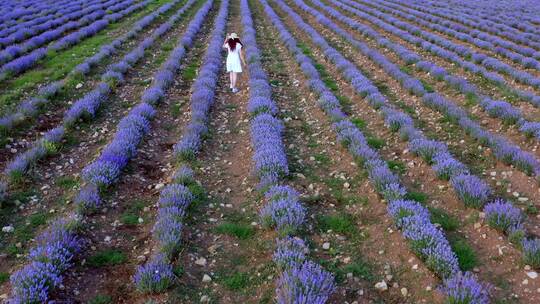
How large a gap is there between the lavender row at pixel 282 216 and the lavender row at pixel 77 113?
12.7ft

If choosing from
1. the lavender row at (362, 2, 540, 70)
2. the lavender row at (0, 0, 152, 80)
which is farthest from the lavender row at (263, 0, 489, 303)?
the lavender row at (0, 0, 152, 80)

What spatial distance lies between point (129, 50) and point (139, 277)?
14045mm

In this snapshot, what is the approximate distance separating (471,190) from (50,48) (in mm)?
15616

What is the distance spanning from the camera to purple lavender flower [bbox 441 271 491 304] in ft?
14.6

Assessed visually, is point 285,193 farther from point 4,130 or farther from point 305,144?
point 4,130

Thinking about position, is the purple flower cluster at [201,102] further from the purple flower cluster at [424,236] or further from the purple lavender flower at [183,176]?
the purple flower cluster at [424,236]

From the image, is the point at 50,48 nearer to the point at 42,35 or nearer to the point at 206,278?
the point at 42,35

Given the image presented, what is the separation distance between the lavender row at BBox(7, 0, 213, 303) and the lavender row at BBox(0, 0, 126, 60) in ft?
18.9

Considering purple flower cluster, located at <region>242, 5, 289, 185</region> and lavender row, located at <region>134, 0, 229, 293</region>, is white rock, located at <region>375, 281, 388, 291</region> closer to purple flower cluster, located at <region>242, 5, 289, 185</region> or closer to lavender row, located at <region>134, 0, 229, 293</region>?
lavender row, located at <region>134, 0, 229, 293</region>

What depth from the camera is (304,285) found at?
4.61 m

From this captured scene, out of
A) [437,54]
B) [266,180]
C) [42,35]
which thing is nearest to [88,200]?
[266,180]

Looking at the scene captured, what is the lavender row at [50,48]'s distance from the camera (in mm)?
13367

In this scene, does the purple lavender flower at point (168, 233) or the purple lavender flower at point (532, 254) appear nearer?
the purple lavender flower at point (532, 254)

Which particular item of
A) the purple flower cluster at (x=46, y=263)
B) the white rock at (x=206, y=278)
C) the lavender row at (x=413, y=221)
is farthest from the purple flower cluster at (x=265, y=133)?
the purple flower cluster at (x=46, y=263)
